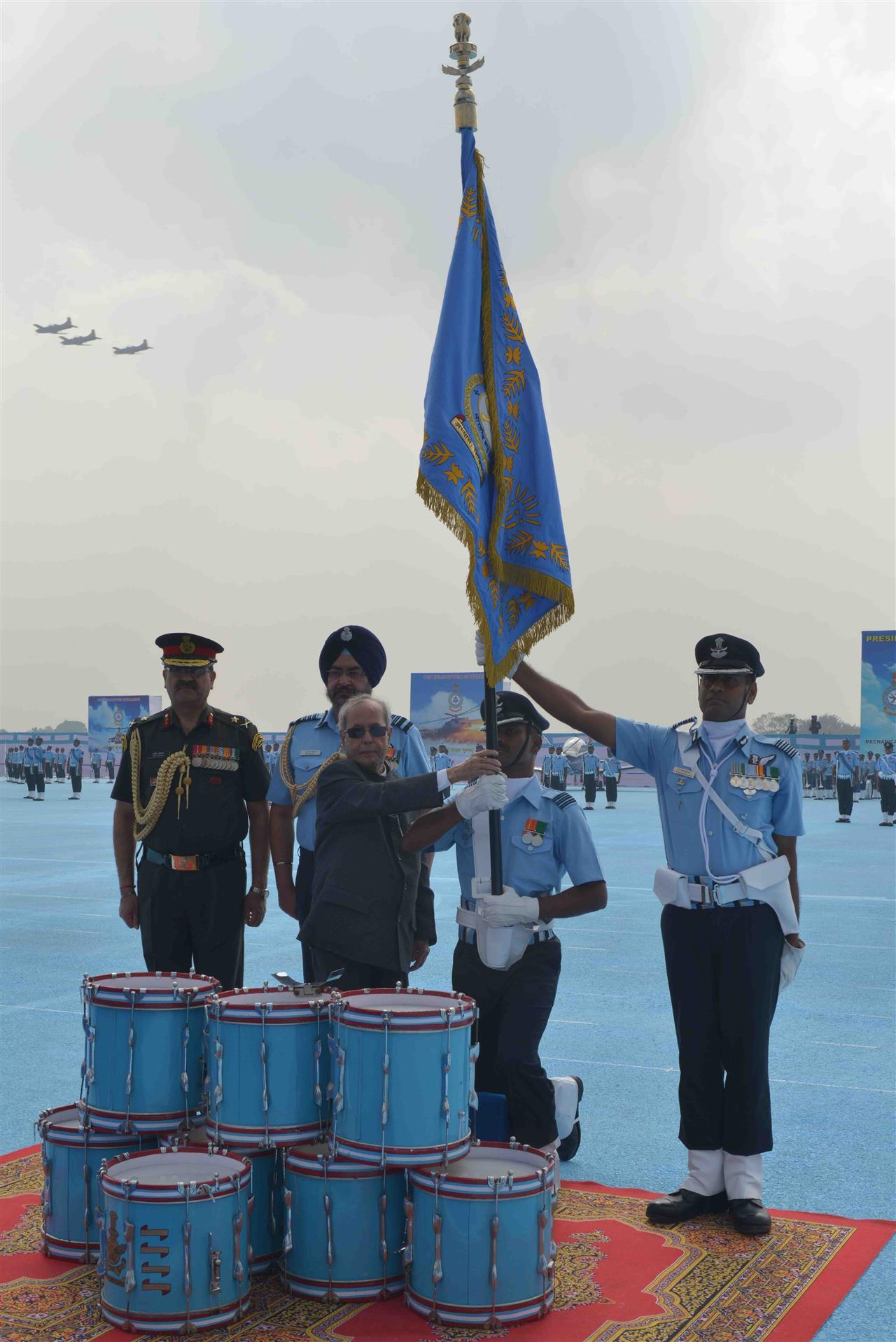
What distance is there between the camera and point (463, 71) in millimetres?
4562

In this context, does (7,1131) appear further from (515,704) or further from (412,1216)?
(515,704)

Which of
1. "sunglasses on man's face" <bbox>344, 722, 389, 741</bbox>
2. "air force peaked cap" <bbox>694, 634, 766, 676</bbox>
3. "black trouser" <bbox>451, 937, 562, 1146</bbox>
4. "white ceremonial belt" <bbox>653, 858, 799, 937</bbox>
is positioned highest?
"air force peaked cap" <bbox>694, 634, 766, 676</bbox>

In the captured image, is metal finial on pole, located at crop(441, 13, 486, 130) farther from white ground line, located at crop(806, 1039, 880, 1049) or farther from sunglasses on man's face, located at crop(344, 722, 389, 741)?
white ground line, located at crop(806, 1039, 880, 1049)

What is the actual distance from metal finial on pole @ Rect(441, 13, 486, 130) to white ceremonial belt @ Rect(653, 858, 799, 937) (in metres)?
2.78

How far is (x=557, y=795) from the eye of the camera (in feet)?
15.3

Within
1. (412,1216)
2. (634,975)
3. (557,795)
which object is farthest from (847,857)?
(412,1216)

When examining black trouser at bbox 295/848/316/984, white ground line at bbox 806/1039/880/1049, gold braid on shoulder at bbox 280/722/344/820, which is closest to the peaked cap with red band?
gold braid on shoulder at bbox 280/722/344/820

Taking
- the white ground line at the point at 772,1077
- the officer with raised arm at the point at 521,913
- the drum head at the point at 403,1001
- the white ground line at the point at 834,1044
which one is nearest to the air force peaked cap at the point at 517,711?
the officer with raised arm at the point at 521,913

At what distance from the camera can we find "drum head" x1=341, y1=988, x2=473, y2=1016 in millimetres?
3625

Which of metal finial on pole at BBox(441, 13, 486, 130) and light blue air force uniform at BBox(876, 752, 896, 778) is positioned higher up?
metal finial on pole at BBox(441, 13, 486, 130)

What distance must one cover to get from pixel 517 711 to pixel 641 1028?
315cm

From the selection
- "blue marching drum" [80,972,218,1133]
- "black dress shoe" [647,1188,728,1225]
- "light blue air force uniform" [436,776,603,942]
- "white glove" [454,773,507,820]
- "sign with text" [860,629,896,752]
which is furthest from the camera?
"sign with text" [860,629,896,752]

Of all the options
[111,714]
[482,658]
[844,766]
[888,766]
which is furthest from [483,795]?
[111,714]

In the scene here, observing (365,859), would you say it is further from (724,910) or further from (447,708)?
→ (447,708)
